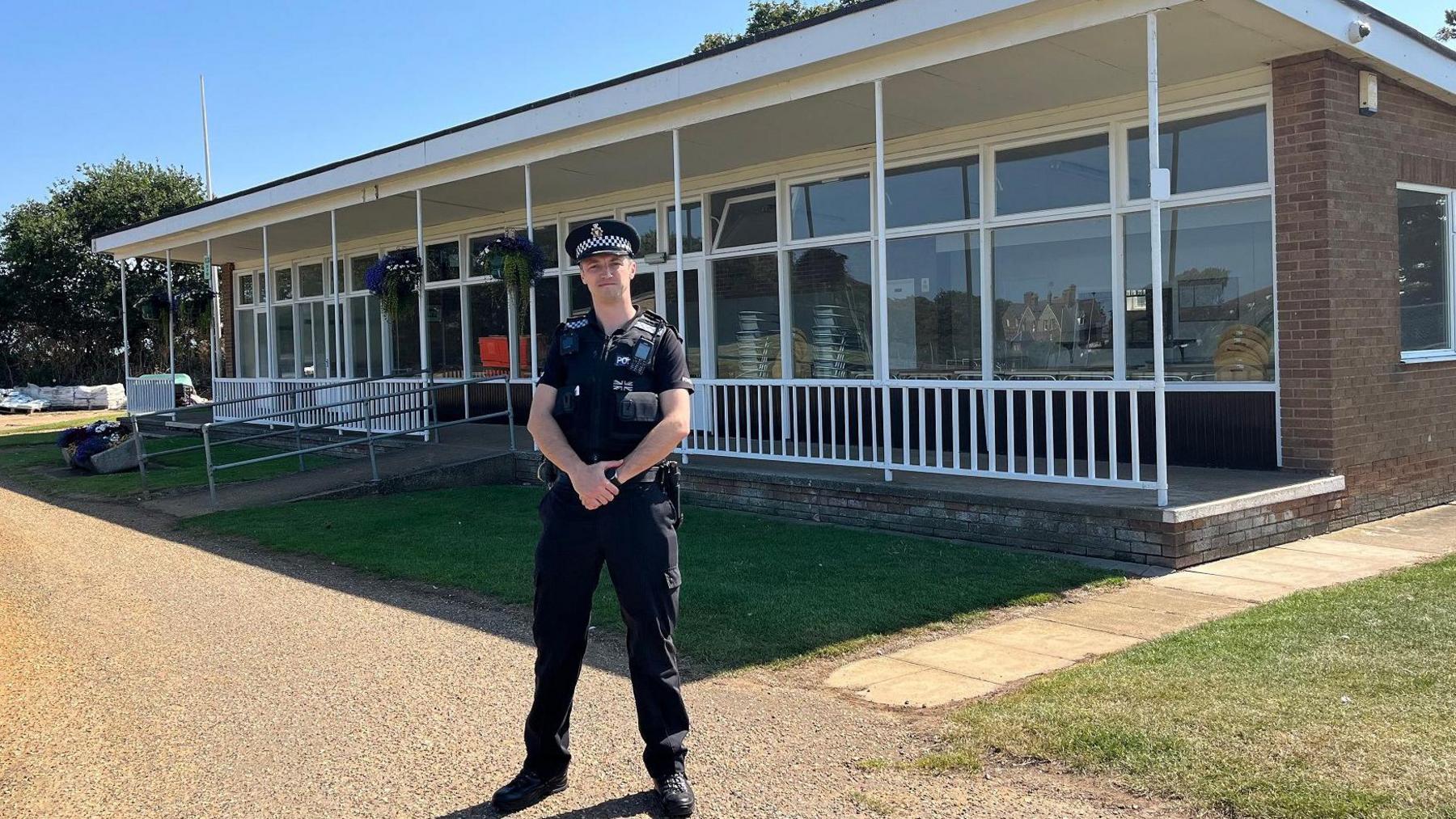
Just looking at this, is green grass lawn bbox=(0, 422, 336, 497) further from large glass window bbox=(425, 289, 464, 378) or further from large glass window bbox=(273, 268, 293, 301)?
large glass window bbox=(273, 268, 293, 301)

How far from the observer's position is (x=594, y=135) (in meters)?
10.5

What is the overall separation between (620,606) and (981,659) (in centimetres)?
225

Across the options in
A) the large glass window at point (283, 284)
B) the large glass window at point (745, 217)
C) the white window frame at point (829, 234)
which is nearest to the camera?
the white window frame at point (829, 234)

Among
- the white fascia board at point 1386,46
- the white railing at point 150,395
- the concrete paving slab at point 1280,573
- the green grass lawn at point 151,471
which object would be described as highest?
the white fascia board at point 1386,46

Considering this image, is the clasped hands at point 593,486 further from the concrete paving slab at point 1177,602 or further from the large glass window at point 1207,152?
the large glass window at point 1207,152

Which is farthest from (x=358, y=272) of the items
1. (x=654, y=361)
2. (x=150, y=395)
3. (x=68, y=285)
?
(x=68, y=285)

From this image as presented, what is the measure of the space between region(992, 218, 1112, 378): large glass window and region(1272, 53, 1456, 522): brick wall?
4.82 ft

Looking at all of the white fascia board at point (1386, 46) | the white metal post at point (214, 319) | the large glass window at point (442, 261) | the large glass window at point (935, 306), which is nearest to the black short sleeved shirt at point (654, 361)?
the white fascia board at point (1386, 46)

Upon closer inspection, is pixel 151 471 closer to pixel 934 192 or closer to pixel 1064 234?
pixel 934 192

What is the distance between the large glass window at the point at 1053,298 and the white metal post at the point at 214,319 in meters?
13.0

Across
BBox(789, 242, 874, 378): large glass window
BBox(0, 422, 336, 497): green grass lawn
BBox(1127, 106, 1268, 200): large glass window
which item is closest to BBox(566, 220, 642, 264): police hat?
BBox(1127, 106, 1268, 200): large glass window

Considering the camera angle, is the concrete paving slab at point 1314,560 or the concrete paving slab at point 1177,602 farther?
the concrete paving slab at point 1314,560

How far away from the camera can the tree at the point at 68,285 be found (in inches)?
1328

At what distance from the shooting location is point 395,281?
43.4ft
